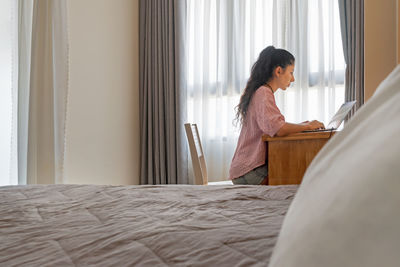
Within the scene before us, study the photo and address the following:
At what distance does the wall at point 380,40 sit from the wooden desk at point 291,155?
1.39 ft

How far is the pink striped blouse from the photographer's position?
242 cm

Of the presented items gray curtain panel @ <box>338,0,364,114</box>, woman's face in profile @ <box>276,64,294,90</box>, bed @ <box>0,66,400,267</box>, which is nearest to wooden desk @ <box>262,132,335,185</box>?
woman's face in profile @ <box>276,64,294,90</box>

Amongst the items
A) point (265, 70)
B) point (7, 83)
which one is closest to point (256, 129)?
point (265, 70)

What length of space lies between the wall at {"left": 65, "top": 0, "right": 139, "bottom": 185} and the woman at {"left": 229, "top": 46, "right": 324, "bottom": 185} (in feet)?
5.42

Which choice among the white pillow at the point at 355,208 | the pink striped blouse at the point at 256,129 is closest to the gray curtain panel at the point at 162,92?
the pink striped blouse at the point at 256,129

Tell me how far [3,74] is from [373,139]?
3189 mm

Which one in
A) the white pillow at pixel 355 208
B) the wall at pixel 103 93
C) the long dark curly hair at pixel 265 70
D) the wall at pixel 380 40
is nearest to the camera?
the white pillow at pixel 355 208

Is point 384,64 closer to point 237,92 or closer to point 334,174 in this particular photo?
point 237,92

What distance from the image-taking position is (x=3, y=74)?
2992 mm

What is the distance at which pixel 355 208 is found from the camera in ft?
0.57

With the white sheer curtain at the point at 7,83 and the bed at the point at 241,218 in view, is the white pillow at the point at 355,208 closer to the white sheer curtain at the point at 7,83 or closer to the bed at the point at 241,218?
the bed at the point at 241,218

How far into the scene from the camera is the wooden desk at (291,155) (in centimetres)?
233

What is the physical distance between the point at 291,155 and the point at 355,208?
224 cm

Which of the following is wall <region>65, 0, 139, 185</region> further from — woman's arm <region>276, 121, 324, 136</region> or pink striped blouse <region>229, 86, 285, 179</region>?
woman's arm <region>276, 121, 324, 136</region>
